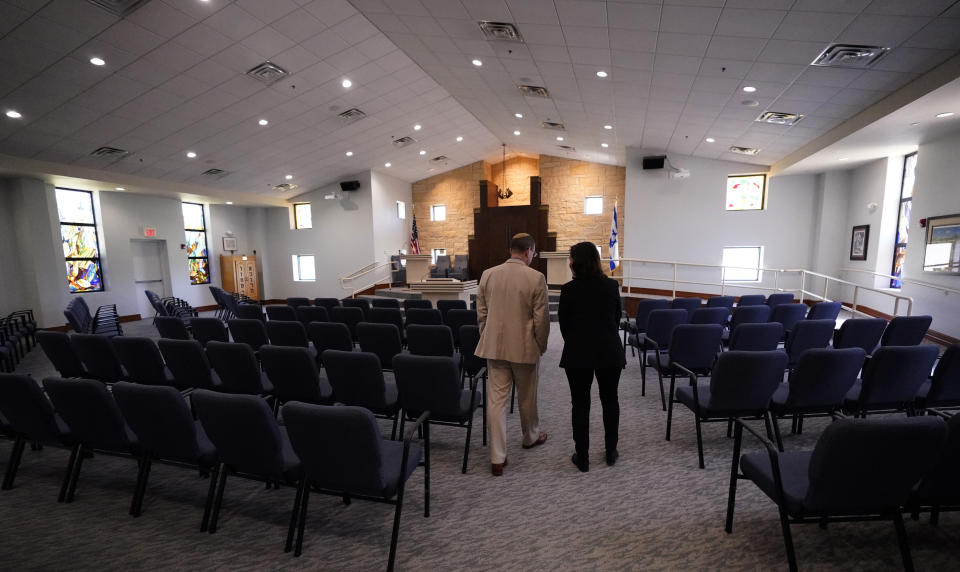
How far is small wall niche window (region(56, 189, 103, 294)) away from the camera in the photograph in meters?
10.1

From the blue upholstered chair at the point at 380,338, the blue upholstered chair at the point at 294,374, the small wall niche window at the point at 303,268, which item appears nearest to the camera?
the blue upholstered chair at the point at 294,374

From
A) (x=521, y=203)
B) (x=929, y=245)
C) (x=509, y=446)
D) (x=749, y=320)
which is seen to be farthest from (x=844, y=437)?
(x=521, y=203)

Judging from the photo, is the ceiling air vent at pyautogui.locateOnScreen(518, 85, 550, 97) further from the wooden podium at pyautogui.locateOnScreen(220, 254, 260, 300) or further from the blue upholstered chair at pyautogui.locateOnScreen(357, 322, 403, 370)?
the wooden podium at pyautogui.locateOnScreen(220, 254, 260, 300)

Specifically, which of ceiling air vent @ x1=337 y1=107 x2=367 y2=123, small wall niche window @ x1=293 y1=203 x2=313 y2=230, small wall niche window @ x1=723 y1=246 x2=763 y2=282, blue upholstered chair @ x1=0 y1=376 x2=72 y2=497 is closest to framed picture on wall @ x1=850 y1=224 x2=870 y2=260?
small wall niche window @ x1=723 y1=246 x2=763 y2=282

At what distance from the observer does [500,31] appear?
5820 millimetres

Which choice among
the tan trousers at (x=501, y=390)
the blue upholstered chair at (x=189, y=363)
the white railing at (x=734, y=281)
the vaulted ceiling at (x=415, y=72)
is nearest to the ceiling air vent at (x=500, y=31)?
the vaulted ceiling at (x=415, y=72)

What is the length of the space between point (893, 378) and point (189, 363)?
17.4 ft

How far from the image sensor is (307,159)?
38.4 ft

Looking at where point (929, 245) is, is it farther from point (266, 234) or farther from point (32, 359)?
point (266, 234)

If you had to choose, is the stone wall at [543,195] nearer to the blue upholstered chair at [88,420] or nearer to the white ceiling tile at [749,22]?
the white ceiling tile at [749,22]

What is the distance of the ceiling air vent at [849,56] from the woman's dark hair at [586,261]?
14.9 feet

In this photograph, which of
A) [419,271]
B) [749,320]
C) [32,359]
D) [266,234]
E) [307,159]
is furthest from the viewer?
[266,234]

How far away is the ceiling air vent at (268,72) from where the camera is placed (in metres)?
6.97

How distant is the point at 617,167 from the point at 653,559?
13.9 metres
